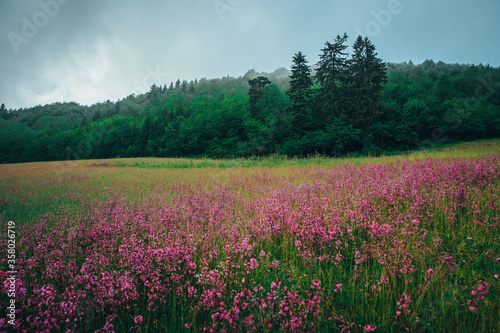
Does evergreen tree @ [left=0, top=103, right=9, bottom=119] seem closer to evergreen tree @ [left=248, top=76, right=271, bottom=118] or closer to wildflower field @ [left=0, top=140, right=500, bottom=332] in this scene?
evergreen tree @ [left=248, top=76, right=271, bottom=118]

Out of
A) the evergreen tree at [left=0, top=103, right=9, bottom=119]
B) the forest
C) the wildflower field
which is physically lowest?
the wildflower field

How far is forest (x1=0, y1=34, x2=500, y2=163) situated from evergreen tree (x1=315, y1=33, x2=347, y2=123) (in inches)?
6.6

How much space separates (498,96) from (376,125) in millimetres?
41804

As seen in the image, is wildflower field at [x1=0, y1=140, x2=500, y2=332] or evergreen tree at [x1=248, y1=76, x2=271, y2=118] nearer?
wildflower field at [x1=0, y1=140, x2=500, y2=332]

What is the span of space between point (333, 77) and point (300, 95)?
6889mm

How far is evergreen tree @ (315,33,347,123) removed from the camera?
36500 millimetres

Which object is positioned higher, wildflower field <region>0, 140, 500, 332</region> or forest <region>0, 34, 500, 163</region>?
forest <region>0, 34, 500, 163</region>

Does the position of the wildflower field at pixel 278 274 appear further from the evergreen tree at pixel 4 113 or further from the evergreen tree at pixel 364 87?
the evergreen tree at pixel 4 113

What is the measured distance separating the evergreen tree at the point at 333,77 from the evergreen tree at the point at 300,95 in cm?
311

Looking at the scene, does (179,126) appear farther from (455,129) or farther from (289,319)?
(455,129)

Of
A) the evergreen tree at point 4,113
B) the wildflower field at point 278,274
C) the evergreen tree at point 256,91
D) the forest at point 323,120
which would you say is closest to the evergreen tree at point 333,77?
the forest at point 323,120

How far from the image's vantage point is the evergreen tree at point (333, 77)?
1437 inches

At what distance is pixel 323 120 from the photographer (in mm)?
37531

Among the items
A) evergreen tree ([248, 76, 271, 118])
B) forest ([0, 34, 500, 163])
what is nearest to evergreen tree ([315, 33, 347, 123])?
forest ([0, 34, 500, 163])
